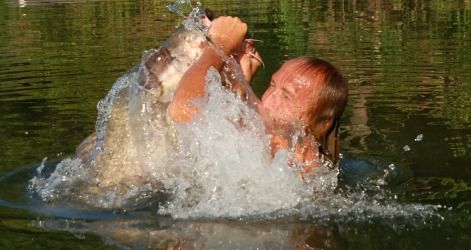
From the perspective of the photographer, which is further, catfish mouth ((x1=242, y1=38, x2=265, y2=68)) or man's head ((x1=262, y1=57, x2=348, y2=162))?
catfish mouth ((x1=242, y1=38, x2=265, y2=68))

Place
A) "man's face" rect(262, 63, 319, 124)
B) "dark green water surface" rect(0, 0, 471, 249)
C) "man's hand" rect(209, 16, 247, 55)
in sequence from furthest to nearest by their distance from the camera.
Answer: "man's face" rect(262, 63, 319, 124) < "man's hand" rect(209, 16, 247, 55) < "dark green water surface" rect(0, 0, 471, 249)

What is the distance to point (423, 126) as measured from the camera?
316 inches

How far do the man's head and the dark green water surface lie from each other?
26.3 inches

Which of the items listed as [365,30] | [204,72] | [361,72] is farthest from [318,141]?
[365,30]

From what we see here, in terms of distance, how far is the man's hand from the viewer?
5.23 meters

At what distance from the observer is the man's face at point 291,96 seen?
5.33 meters

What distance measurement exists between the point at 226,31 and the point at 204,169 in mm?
871

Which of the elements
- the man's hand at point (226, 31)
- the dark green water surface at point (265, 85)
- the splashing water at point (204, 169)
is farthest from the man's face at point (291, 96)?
the dark green water surface at point (265, 85)

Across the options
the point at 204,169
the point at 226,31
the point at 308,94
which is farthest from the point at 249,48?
the point at 204,169

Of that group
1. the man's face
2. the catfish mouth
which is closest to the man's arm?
the catfish mouth

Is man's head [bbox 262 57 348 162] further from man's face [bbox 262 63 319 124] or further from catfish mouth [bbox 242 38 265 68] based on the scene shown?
catfish mouth [bbox 242 38 265 68]

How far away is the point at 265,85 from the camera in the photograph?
1066cm

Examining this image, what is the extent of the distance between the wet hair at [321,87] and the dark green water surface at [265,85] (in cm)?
68

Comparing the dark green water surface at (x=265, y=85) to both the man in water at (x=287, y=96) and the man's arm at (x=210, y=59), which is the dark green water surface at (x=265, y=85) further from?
the man's arm at (x=210, y=59)
